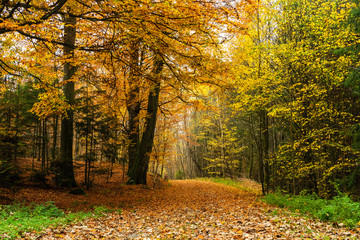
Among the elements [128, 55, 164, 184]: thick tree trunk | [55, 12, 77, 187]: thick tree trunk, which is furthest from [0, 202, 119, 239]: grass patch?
[128, 55, 164, 184]: thick tree trunk

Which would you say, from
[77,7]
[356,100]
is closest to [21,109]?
[77,7]

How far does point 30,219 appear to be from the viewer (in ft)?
17.6

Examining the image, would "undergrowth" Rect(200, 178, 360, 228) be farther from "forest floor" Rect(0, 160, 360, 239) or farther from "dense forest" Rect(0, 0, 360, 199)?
"dense forest" Rect(0, 0, 360, 199)

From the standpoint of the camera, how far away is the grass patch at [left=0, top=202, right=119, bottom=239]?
4.50 m

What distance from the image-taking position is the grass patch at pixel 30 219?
4.50 m

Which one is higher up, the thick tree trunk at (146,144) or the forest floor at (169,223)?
the thick tree trunk at (146,144)

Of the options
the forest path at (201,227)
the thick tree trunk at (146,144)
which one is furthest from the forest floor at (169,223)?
the thick tree trunk at (146,144)

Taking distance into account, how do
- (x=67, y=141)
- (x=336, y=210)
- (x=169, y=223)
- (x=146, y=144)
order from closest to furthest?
(x=336, y=210) < (x=169, y=223) < (x=67, y=141) < (x=146, y=144)

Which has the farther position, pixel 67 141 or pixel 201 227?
pixel 67 141

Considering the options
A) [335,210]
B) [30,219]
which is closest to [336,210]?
[335,210]

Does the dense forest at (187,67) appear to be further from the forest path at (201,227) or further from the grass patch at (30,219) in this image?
the forest path at (201,227)

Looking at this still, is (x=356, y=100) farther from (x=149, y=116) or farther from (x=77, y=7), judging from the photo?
(x=77, y=7)

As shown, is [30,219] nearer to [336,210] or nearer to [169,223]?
[169,223]

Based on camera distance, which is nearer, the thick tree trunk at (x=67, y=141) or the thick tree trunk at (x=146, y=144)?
the thick tree trunk at (x=67, y=141)
